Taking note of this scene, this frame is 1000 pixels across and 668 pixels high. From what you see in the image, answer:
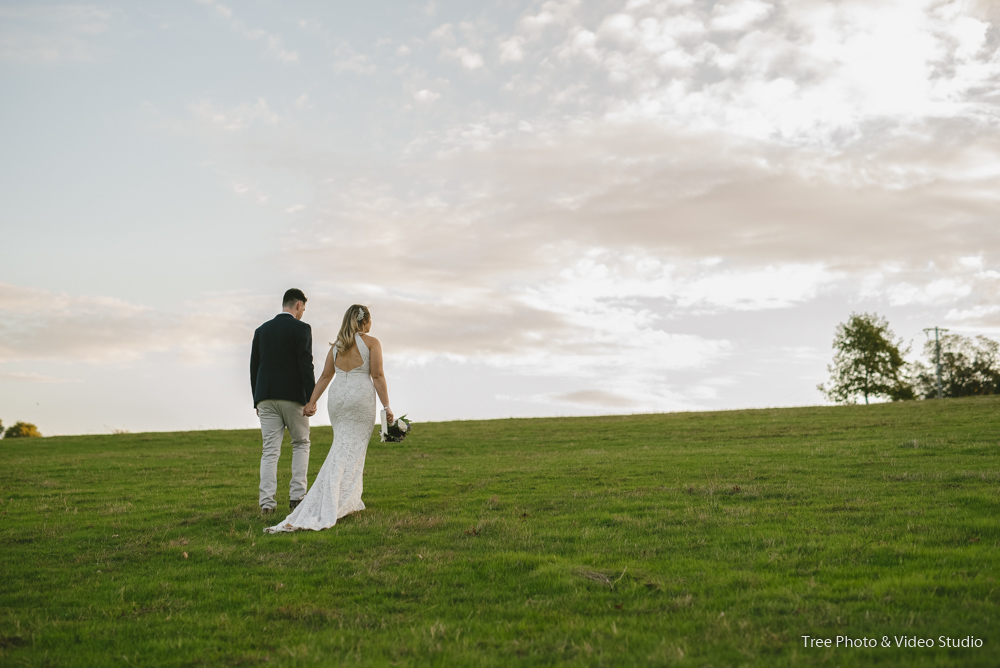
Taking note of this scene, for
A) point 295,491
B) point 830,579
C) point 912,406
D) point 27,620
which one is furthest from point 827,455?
point 912,406

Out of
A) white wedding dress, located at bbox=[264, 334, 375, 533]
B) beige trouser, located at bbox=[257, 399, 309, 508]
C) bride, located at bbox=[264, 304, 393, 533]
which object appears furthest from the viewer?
beige trouser, located at bbox=[257, 399, 309, 508]

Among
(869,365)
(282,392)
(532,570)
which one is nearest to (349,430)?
(282,392)

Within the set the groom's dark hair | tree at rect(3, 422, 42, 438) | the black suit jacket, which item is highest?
the groom's dark hair

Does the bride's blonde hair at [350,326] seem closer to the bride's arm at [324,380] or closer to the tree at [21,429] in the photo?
the bride's arm at [324,380]

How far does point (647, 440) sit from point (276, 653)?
27.4 m

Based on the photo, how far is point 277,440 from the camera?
13.4 m

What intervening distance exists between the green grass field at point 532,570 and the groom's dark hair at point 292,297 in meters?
4.32

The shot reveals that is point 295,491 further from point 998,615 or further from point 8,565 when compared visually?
point 998,615

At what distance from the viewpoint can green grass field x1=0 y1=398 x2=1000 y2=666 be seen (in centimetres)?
593

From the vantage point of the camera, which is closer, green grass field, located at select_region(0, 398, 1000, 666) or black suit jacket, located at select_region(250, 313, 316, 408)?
green grass field, located at select_region(0, 398, 1000, 666)

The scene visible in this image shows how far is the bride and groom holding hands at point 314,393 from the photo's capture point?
1286cm

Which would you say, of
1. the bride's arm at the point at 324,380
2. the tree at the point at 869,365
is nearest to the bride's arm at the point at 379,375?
the bride's arm at the point at 324,380

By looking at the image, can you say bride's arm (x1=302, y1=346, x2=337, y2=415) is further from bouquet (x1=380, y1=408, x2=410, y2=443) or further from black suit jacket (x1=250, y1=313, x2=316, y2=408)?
bouquet (x1=380, y1=408, x2=410, y2=443)

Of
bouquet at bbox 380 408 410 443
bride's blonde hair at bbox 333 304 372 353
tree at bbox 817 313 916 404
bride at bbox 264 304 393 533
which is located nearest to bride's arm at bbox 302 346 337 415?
bride at bbox 264 304 393 533
